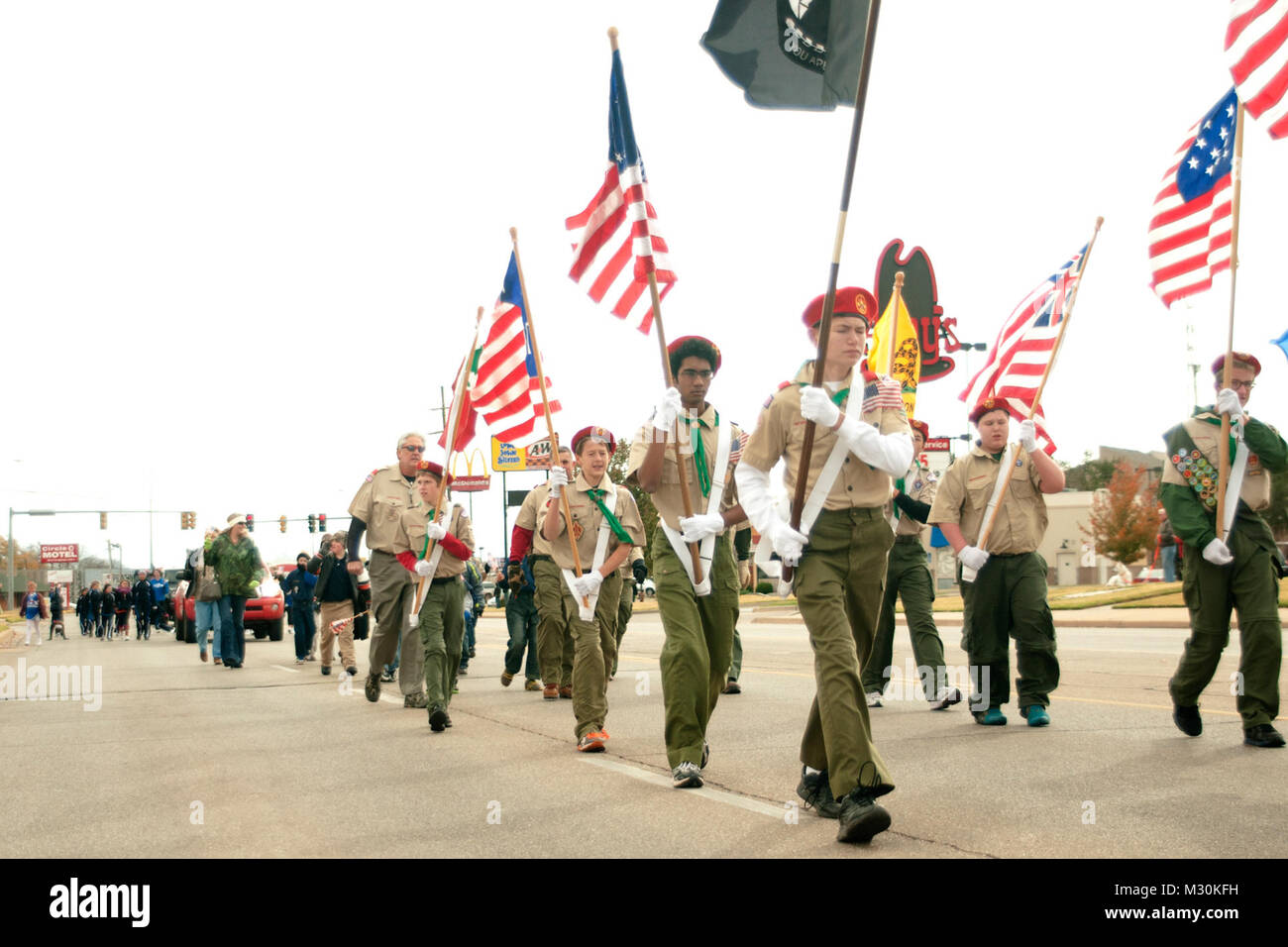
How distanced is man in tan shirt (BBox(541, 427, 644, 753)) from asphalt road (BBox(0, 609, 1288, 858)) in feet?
1.12

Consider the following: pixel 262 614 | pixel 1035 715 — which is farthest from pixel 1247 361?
pixel 262 614

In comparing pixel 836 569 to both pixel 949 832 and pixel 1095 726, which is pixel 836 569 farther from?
pixel 1095 726

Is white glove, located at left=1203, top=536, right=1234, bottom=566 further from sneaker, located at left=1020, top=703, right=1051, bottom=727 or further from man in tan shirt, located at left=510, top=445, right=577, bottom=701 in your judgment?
man in tan shirt, located at left=510, top=445, right=577, bottom=701

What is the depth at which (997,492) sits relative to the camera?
27.0 feet

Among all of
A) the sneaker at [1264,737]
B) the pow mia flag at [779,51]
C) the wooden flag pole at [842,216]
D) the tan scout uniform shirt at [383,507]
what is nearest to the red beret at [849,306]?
the wooden flag pole at [842,216]

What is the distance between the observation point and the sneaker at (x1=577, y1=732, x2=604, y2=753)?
770 cm

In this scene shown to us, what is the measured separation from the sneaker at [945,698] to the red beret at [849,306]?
450 cm

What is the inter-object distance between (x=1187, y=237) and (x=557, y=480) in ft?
13.9

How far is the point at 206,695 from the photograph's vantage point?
13.0m

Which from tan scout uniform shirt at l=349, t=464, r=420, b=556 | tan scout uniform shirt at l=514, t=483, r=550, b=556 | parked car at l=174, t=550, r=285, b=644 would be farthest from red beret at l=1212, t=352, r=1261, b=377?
parked car at l=174, t=550, r=285, b=644

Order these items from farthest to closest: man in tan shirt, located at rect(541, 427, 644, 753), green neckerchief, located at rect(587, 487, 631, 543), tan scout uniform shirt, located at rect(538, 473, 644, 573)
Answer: tan scout uniform shirt, located at rect(538, 473, 644, 573)
green neckerchief, located at rect(587, 487, 631, 543)
man in tan shirt, located at rect(541, 427, 644, 753)

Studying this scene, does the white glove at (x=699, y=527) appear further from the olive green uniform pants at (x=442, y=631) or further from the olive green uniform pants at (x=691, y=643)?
the olive green uniform pants at (x=442, y=631)

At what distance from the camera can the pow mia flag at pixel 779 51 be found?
5.36 meters

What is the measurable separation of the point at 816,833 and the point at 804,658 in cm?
1076
